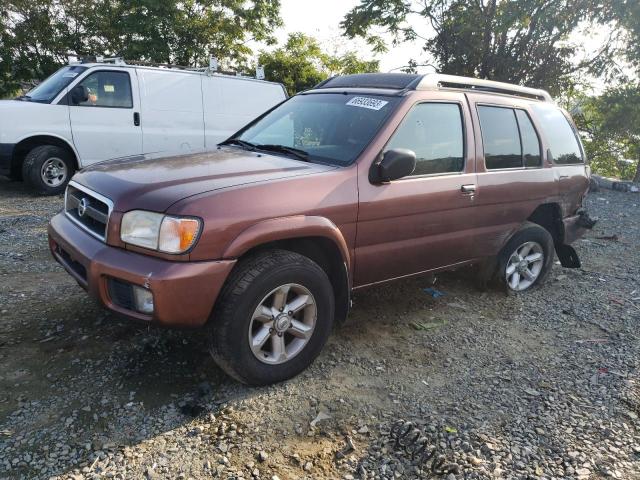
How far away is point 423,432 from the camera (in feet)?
8.64

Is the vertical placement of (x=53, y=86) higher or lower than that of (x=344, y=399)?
higher

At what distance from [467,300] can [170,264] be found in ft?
9.64

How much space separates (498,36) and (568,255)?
972 centimetres

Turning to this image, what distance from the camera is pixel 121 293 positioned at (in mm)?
2568

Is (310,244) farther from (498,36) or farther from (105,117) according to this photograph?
(498,36)

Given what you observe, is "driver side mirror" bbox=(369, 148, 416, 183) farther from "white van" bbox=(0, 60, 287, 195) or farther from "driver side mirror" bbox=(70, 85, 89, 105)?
"driver side mirror" bbox=(70, 85, 89, 105)

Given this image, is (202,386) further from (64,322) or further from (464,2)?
(464,2)

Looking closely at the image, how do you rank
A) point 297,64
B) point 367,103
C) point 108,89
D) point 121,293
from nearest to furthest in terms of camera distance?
point 121,293, point 367,103, point 108,89, point 297,64

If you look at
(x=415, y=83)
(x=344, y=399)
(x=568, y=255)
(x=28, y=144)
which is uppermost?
(x=415, y=83)

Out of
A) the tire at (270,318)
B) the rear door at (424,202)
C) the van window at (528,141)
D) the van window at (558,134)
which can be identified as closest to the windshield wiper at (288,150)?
the rear door at (424,202)

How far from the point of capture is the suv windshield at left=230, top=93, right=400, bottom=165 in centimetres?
331

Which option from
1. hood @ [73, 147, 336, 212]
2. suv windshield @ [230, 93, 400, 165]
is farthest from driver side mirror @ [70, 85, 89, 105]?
hood @ [73, 147, 336, 212]

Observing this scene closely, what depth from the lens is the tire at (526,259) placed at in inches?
173

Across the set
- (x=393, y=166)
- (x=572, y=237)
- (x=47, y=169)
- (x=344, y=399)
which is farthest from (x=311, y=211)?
(x=47, y=169)
